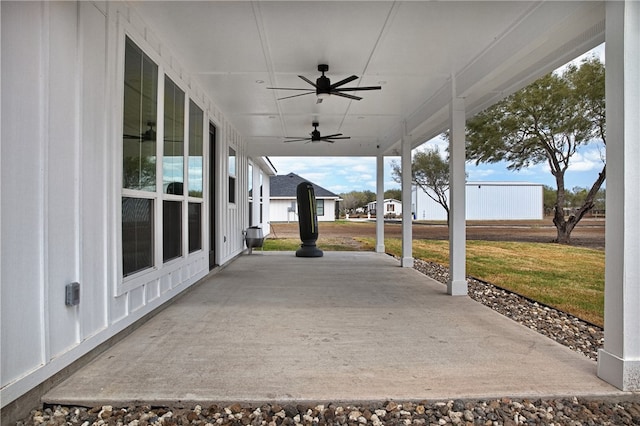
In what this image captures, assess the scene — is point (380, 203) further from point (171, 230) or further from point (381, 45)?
point (171, 230)

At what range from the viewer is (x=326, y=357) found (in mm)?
2885

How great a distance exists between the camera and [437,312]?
4238mm

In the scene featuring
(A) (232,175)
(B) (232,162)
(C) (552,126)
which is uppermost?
(C) (552,126)

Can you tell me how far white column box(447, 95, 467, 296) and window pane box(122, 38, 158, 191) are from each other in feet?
12.1

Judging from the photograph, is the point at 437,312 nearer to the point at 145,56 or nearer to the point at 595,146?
the point at 145,56

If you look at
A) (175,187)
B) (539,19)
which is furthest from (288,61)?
(539,19)

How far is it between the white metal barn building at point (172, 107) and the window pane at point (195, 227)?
0.04 meters

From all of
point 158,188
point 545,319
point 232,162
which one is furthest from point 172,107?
point 545,319

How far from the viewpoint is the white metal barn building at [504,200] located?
24.7 m

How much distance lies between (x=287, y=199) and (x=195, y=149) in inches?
846

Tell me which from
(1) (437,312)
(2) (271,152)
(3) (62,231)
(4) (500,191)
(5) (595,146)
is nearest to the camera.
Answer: (3) (62,231)

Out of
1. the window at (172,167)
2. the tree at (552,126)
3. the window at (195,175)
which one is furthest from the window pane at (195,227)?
the tree at (552,126)

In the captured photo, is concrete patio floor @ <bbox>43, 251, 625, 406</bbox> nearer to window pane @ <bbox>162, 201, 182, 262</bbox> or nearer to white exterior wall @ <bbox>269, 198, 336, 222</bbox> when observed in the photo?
window pane @ <bbox>162, 201, 182, 262</bbox>

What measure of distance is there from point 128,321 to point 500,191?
25460 millimetres
